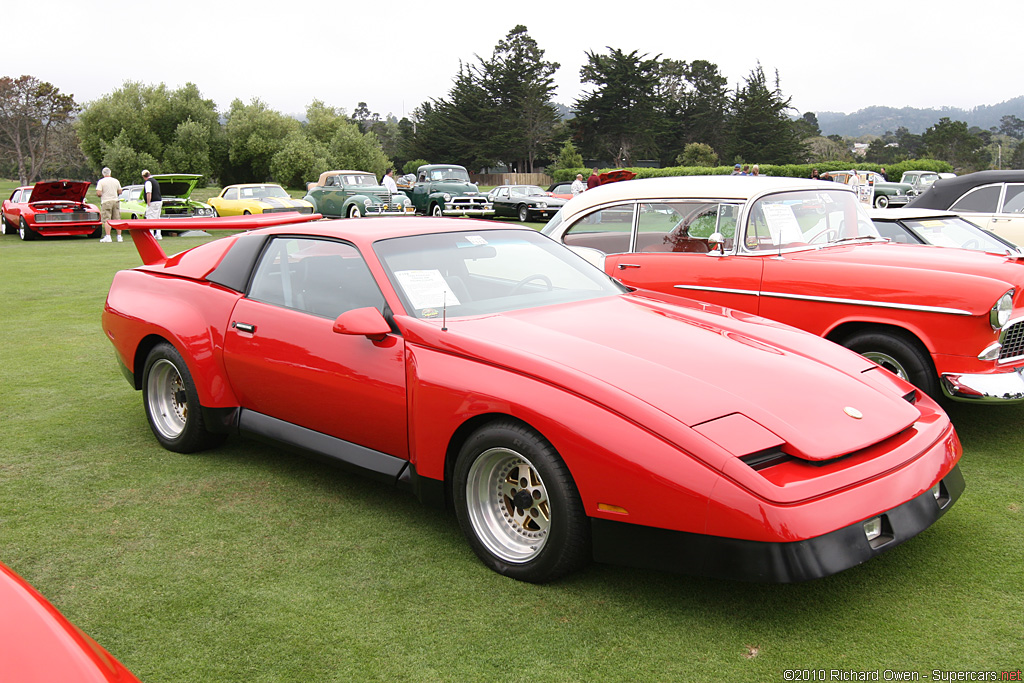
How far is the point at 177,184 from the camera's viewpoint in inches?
825

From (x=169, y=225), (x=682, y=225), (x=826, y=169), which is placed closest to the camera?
(x=169, y=225)

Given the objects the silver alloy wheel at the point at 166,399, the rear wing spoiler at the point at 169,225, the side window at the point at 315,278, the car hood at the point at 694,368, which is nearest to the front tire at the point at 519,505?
the car hood at the point at 694,368

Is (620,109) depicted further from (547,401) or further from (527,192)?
(547,401)

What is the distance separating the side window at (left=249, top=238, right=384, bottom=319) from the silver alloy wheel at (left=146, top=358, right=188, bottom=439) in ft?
3.01

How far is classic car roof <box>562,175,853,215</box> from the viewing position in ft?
19.3

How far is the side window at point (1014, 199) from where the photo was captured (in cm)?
1025

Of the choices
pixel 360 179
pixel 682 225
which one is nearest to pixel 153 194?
pixel 360 179

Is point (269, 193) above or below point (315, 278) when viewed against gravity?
above

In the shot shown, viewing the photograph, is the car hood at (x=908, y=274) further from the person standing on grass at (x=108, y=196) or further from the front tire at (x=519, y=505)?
the person standing on grass at (x=108, y=196)

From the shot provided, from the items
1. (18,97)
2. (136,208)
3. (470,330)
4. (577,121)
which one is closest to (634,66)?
(577,121)

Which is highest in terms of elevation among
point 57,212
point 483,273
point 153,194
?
point 153,194

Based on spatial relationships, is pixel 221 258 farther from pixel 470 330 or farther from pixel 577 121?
pixel 577 121

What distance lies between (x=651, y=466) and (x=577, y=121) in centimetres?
7896

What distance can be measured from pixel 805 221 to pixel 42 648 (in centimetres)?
560
